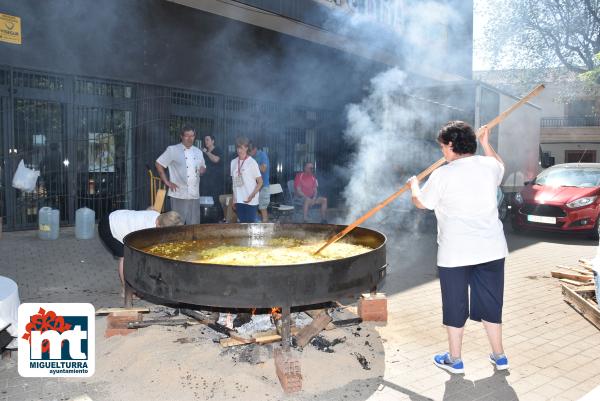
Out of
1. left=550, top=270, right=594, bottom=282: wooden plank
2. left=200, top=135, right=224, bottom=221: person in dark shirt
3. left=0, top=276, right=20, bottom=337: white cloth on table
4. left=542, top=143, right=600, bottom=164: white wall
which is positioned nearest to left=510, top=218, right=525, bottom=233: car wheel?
left=550, top=270, right=594, bottom=282: wooden plank

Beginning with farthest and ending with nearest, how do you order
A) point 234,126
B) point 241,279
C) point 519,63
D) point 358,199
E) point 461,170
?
point 519,63, point 358,199, point 234,126, point 461,170, point 241,279

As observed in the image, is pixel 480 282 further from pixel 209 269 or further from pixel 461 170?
pixel 209 269

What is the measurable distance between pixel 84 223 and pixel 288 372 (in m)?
6.61

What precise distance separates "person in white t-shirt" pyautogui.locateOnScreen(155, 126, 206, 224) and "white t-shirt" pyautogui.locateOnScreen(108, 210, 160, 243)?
1.88 m

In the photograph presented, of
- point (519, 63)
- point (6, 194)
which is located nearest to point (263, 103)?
point (6, 194)

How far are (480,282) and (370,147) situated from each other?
1037 cm

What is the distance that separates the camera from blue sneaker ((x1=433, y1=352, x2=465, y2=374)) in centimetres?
378

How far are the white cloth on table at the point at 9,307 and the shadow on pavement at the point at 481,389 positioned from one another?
302cm

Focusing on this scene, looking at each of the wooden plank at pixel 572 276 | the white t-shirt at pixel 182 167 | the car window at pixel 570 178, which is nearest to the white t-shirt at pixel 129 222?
the white t-shirt at pixel 182 167

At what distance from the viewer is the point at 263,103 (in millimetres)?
12648

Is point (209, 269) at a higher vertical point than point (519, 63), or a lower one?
lower

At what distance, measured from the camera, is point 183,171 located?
280 inches

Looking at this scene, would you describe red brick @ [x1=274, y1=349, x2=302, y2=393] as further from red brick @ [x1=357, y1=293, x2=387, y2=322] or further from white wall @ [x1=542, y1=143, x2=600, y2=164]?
white wall @ [x1=542, y1=143, x2=600, y2=164]

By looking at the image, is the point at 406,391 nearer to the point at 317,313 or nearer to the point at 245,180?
the point at 317,313
